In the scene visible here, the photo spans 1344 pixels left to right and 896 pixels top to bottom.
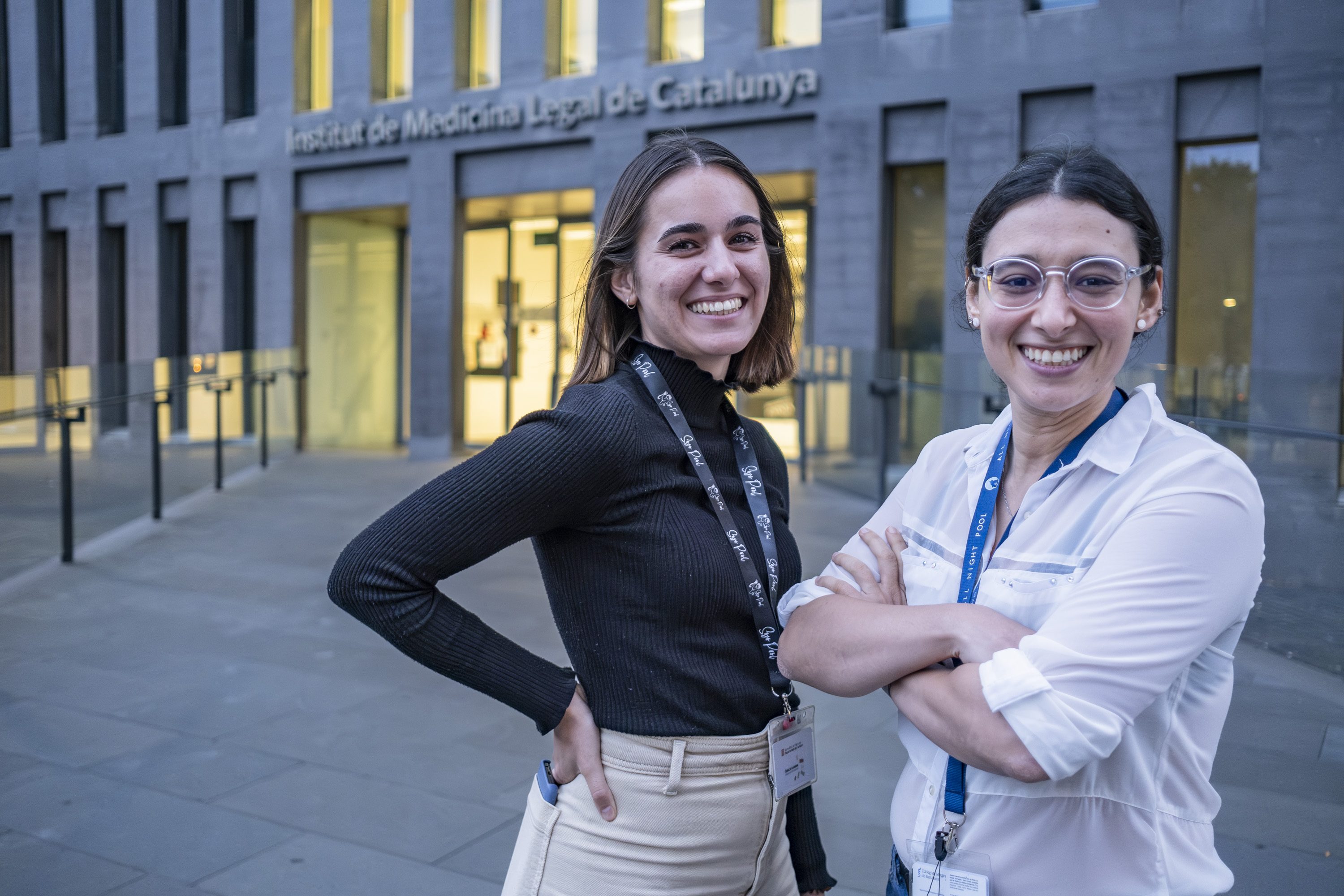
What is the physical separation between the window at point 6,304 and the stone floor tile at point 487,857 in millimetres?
20456

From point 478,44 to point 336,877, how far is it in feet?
46.0

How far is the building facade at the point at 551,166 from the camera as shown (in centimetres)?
1057

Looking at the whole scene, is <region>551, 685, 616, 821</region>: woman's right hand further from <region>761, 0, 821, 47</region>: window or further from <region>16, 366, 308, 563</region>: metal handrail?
<region>761, 0, 821, 47</region>: window

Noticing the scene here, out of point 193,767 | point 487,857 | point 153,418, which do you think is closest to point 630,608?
point 487,857

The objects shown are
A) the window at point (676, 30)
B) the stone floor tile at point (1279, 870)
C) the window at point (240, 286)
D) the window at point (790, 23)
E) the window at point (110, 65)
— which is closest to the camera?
the stone floor tile at point (1279, 870)

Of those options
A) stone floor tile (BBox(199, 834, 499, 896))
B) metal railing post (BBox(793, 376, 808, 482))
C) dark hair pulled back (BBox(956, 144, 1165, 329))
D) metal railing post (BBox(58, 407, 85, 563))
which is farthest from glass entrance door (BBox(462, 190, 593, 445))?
dark hair pulled back (BBox(956, 144, 1165, 329))

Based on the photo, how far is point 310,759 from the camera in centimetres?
466

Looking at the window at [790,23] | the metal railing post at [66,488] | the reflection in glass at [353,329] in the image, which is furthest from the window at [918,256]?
the reflection in glass at [353,329]

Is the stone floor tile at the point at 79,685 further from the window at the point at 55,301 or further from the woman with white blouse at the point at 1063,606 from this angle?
the window at the point at 55,301

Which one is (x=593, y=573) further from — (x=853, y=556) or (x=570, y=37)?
(x=570, y=37)

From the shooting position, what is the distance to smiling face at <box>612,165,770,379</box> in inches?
78.0

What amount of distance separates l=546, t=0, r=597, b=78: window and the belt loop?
46.2 ft

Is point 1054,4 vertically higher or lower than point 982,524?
higher

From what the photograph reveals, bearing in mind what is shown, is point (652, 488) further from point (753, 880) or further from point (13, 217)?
point (13, 217)
